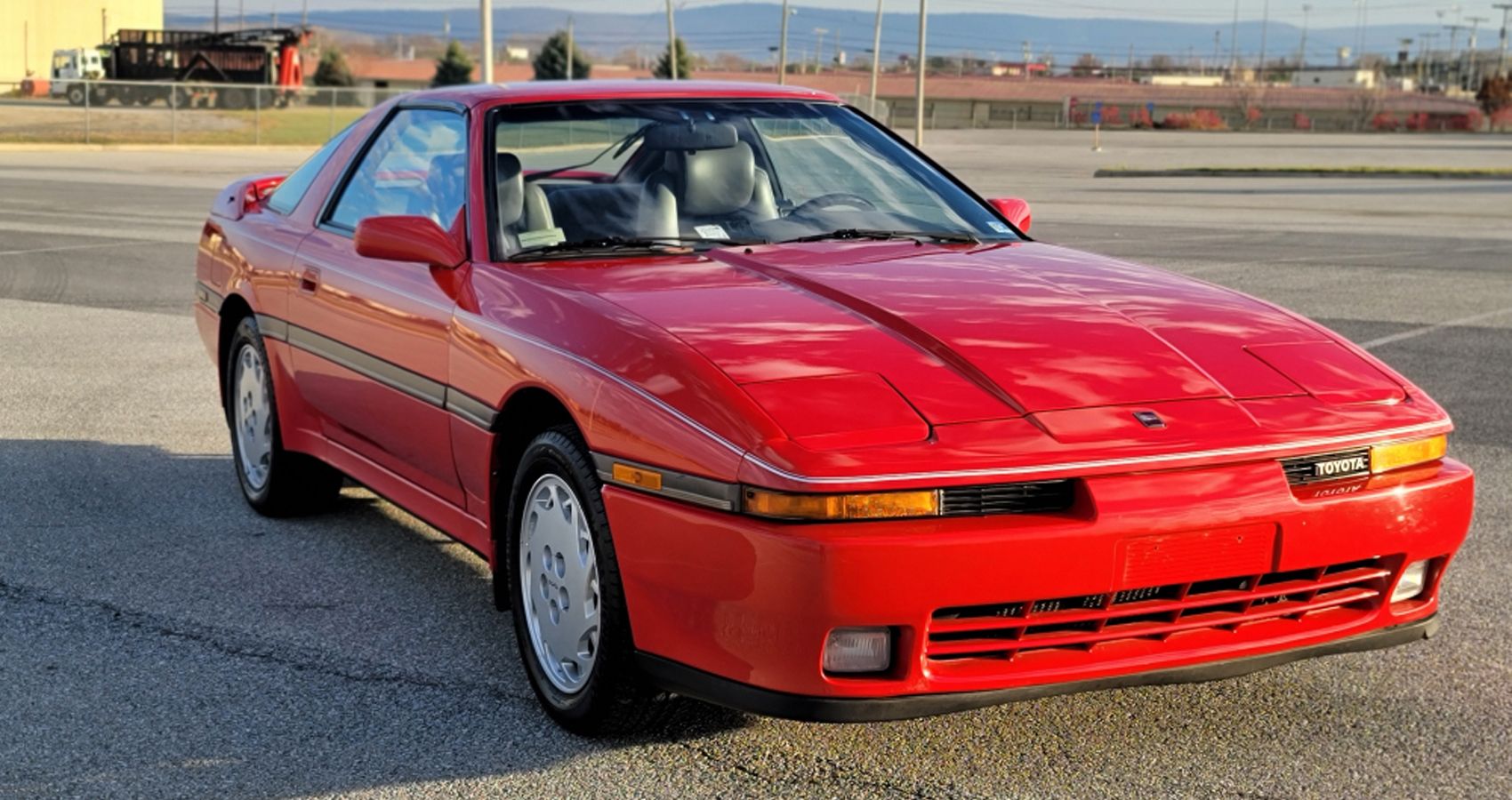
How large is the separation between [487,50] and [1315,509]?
27118 millimetres

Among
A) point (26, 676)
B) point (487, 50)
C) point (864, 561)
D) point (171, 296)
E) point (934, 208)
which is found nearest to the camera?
point (864, 561)

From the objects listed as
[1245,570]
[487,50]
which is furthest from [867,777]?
[487,50]

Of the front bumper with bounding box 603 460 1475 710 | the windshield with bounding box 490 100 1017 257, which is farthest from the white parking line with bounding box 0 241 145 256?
the front bumper with bounding box 603 460 1475 710

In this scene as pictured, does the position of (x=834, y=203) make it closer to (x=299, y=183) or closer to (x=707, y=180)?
(x=707, y=180)

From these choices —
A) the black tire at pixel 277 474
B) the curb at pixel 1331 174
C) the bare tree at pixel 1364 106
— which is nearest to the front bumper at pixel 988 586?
the black tire at pixel 277 474

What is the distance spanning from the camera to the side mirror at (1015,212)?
18.0ft

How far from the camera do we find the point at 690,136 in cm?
521

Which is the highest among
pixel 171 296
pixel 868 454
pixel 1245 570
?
pixel 868 454

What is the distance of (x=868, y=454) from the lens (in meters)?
3.41

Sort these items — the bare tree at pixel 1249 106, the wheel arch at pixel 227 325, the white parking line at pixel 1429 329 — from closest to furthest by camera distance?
the wheel arch at pixel 227 325 → the white parking line at pixel 1429 329 → the bare tree at pixel 1249 106

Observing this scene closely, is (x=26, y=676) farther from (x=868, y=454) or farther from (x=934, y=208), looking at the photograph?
(x=934, y=208)

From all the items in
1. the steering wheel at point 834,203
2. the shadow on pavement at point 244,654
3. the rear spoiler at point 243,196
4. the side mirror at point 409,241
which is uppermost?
the steering wheel at point 834,203

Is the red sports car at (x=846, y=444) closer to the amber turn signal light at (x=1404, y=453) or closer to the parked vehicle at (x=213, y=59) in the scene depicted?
the amber turn signal light at (x=1404, y=453)

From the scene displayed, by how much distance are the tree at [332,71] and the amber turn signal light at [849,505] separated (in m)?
102
